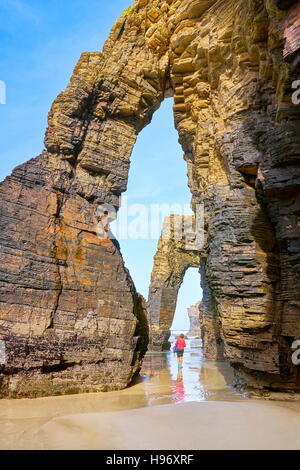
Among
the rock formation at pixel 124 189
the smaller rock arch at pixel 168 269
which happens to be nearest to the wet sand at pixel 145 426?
the rock formation at pixel 124 189

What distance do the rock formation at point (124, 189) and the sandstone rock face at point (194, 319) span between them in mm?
82080

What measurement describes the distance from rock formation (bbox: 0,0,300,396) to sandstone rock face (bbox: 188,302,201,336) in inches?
3232

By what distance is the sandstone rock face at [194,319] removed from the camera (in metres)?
91.9

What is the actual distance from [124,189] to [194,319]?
8787 centimetres

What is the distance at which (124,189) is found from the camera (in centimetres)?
1473

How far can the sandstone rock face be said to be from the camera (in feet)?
302

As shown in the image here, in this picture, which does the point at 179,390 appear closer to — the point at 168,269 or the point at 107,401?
the point at 107,401
